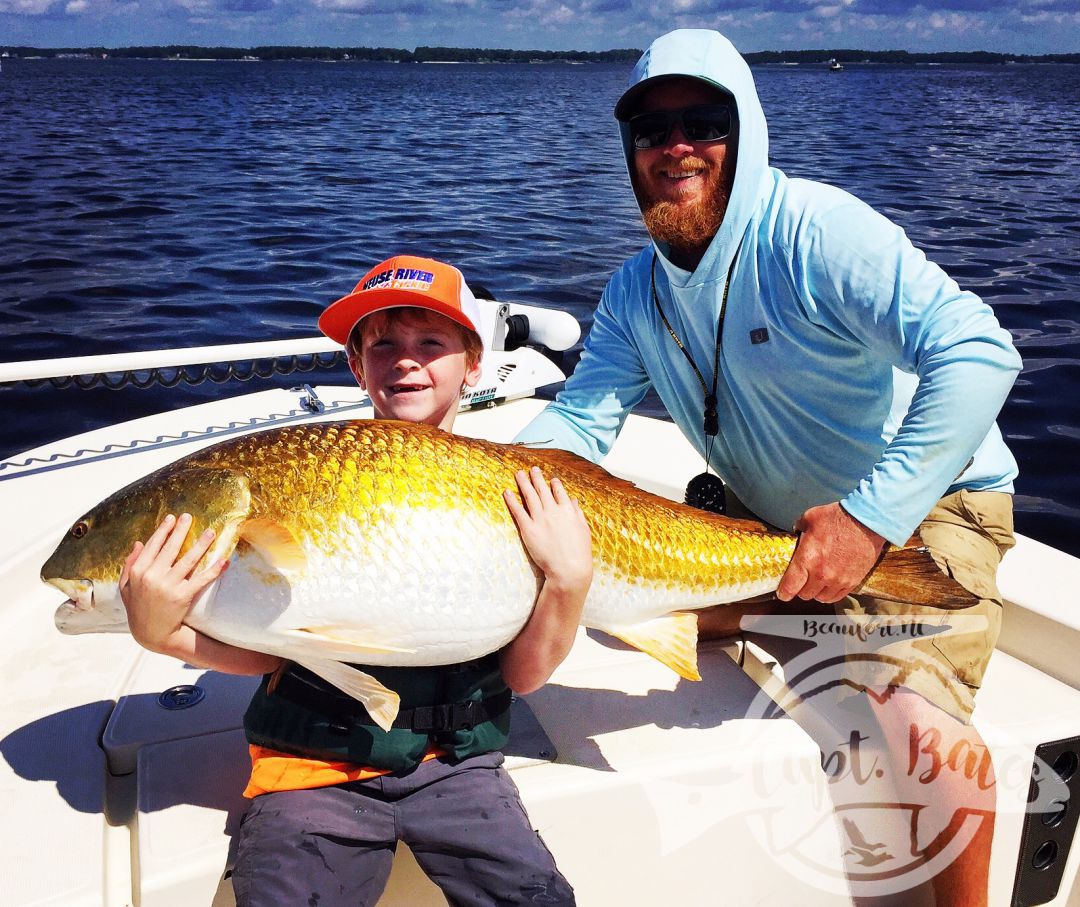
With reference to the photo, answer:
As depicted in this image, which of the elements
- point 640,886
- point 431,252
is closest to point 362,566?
point 640,886

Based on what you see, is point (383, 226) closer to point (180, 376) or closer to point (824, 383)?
point (180, 376)

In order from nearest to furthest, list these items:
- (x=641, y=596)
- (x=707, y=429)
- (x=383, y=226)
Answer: (x=641, y=596) < (x=707, y=429) < (x=383, y=226)

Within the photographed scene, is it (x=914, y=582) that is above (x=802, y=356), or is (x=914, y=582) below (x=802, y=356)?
below

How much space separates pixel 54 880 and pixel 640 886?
1.37 m

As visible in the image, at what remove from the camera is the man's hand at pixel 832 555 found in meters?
2.40

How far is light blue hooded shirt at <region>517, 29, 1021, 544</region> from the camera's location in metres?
2.40

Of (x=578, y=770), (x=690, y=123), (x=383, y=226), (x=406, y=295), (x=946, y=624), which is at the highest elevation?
(x=690, y=123)

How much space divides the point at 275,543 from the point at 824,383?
5.96ft

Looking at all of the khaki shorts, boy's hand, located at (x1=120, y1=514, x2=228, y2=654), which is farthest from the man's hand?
boy's hand, located at (x1=120, y1=514, x2=228, y2=654)

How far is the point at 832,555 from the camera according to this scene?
94.9 inches

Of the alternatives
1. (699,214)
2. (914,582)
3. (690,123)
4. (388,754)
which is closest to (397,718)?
(388,754)

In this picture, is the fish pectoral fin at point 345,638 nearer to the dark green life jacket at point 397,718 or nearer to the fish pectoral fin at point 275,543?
the fish pectoral fin at point 275,543

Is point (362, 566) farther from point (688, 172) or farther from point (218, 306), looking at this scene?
point (218, 306)

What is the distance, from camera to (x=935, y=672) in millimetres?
2482
